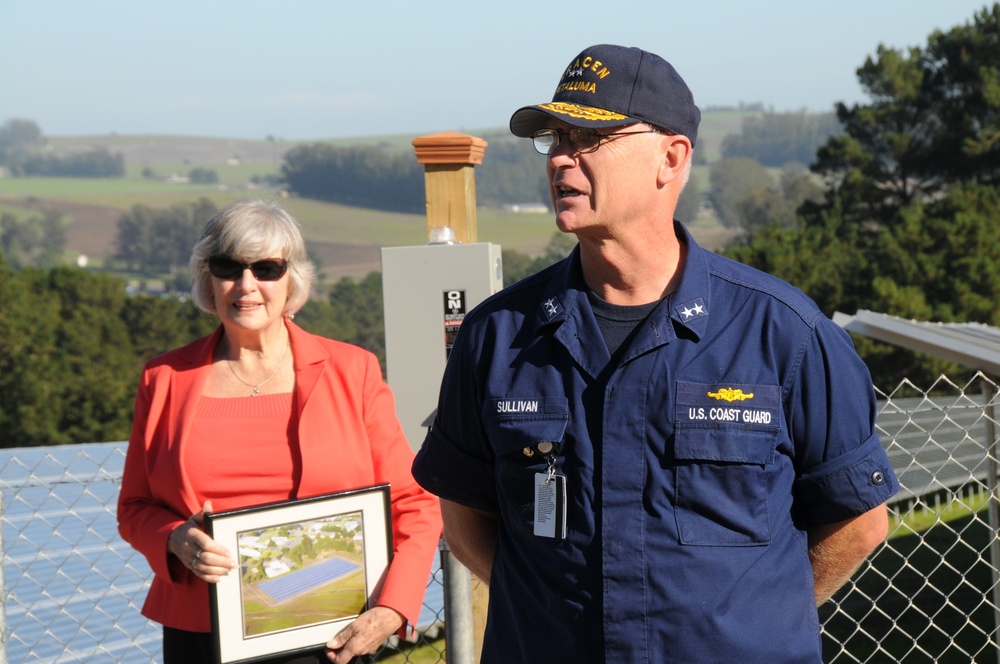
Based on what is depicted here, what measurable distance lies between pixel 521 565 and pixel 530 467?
7.3 inches

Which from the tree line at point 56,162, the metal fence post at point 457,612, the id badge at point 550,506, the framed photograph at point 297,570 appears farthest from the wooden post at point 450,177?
the tree line at point 56,162

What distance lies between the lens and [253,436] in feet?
8.36

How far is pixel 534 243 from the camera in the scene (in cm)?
10275

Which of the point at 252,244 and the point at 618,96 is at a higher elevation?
the point at 618,96

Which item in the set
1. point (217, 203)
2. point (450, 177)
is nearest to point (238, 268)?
point (450, 177)

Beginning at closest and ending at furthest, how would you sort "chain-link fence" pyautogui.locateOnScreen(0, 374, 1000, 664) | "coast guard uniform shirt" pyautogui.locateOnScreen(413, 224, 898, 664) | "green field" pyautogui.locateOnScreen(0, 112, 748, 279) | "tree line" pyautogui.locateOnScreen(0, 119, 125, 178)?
1. "coast guard uniform shirt" pyautogui.locateOnScreen(413, 224, 898, 664)
2. "chain-link fence" pyautogui.locateOnScreen(0, 374, 1000, 664)
3. "green field" pyautogui.locateOnScreen(0, 112, 748, 279)
4. "tree line" pyautogui.locateOnScreen(0, 119, 125, 178)

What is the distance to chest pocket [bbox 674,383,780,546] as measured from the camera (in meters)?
1.83

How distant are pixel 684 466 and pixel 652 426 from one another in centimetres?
8

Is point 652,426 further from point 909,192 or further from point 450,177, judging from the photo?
point 909,192

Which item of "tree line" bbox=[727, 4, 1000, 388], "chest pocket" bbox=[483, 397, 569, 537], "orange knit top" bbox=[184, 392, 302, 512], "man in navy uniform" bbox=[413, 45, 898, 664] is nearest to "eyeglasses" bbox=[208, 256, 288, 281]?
"orange knit top" bbox=[184, 392, 302, 512]

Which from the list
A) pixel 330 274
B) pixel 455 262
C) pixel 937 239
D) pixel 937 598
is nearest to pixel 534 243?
pixel 330 274

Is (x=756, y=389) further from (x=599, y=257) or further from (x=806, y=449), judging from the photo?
(x=599, y=257)

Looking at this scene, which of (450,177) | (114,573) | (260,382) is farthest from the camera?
(114,573)

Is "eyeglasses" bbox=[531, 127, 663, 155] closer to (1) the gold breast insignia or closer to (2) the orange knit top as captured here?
(1) the gold breast insignia
